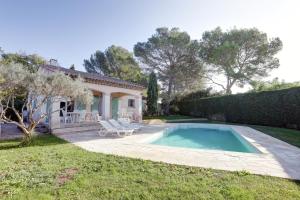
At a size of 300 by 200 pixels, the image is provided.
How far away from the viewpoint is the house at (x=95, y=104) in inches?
561

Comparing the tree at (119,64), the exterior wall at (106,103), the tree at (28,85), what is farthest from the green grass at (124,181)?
the tree at (119,64)

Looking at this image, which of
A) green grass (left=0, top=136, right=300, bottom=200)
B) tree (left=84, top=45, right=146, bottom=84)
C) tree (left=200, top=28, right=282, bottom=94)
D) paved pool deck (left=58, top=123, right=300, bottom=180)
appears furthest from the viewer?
tree (left=84, top=45, right=146, bottom=84)

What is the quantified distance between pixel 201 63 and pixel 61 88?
29.8 metres

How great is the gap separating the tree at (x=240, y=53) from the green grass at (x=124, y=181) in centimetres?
2902

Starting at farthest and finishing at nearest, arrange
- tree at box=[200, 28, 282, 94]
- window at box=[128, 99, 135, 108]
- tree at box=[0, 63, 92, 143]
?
tree at box=[200, 28, 282, 94], window at box=[128, 99, 135, 108], tree at box=[0, 63, 92, 143]

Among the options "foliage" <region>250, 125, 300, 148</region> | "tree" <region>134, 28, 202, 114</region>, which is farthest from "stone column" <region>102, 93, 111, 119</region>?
"tree" <region>134, 28, 202, 114</region>

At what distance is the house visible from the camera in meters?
14.2

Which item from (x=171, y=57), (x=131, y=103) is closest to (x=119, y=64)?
(x=171, y=57)

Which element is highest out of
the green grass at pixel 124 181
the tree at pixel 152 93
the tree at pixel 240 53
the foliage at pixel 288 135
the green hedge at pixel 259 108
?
the tree at pixel 240 53

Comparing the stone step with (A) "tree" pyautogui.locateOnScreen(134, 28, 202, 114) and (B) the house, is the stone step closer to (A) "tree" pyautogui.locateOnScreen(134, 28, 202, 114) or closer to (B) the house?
(B) the house

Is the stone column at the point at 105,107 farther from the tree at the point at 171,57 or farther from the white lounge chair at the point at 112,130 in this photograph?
the tree at the point at 171,57

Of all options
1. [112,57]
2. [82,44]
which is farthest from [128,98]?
[112,57]

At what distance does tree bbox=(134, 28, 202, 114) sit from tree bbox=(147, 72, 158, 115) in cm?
628

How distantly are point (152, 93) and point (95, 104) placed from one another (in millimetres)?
10691
